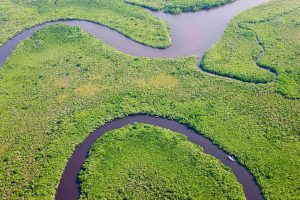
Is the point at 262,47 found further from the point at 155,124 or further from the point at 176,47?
the point at 155,124

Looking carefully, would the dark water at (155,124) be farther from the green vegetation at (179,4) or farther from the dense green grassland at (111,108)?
the green vegetation at (179,4)

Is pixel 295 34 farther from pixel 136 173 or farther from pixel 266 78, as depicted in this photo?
pixel 136 173

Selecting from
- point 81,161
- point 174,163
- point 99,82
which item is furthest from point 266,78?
point 81,161

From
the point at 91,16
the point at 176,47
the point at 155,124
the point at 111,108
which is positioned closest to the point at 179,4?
the point at 176,47

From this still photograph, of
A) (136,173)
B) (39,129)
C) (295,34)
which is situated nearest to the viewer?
(136,173)

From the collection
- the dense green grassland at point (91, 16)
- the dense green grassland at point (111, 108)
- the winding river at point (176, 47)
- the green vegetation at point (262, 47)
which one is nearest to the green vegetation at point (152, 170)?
the winding river at point (176, 47)
